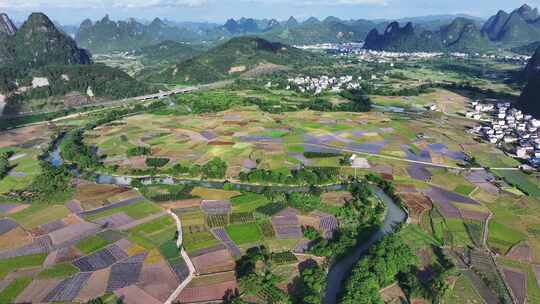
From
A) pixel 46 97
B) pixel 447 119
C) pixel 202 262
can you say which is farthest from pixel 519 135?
pixel 46 97

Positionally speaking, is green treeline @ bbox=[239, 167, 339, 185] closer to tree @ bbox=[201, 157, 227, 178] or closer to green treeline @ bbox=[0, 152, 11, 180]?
tree @ bbox=[201, 157, 227, 178]

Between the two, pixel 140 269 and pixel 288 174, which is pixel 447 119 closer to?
pixel 288 174

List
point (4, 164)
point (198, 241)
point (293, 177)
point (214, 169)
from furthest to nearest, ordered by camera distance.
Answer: point (4, 164), point (214, 169), point (293, 177), point (198, 241)

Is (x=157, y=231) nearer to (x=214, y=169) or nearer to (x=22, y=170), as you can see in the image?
(x=214, y=169)

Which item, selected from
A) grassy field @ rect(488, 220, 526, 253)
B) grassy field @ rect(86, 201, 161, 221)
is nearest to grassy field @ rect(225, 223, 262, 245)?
grassy field @ rect(86, 201, 161, 221)

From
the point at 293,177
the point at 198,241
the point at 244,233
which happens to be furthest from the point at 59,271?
the point at 293,177

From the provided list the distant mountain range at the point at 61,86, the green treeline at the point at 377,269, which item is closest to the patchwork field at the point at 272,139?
the green treeline at the point at 377,269
